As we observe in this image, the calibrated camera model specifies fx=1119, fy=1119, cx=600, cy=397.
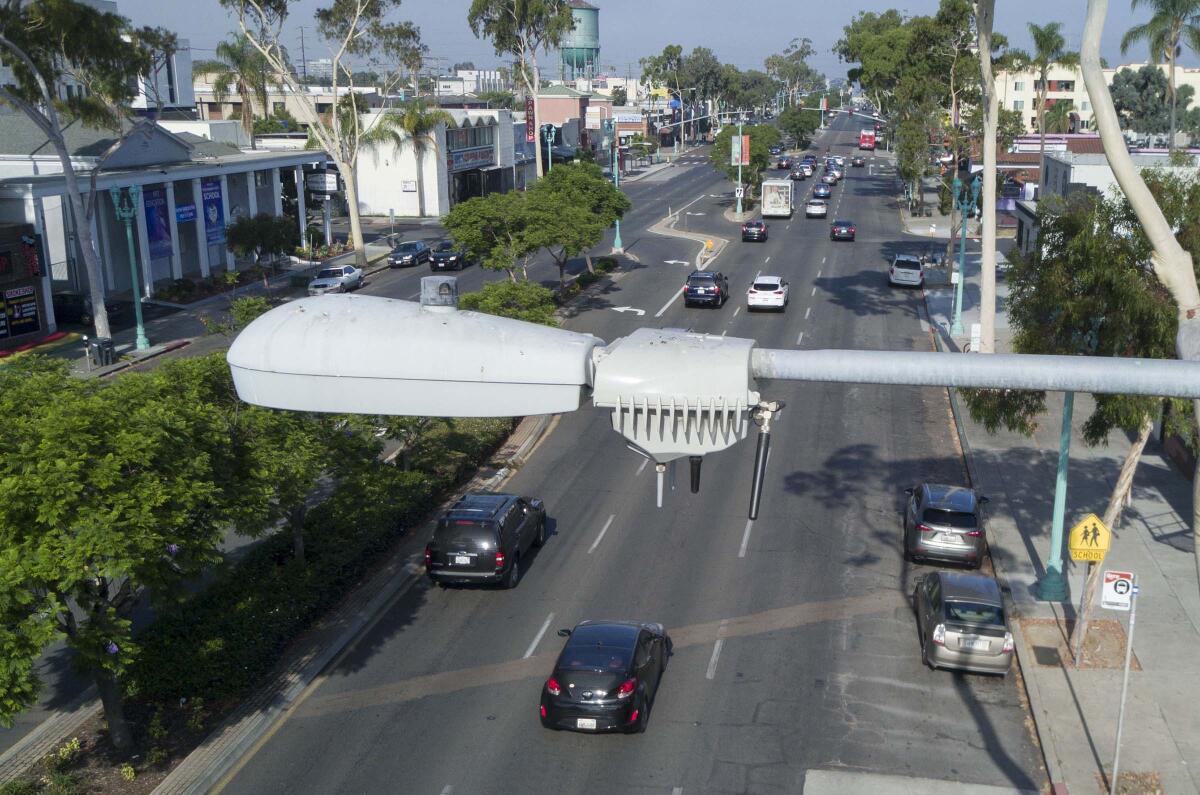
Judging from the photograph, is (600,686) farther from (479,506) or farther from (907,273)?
(907,273)

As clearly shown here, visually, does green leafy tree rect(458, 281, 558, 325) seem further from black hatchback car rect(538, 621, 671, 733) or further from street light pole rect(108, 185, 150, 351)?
black hatchback car rect(538, 621, 671, 733)

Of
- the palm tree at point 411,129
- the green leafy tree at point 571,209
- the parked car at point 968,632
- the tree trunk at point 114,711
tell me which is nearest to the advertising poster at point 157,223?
the green leafy tree at point 571,209

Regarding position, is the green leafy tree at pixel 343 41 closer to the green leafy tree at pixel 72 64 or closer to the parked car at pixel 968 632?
the green leafy tree at pixel 72 64

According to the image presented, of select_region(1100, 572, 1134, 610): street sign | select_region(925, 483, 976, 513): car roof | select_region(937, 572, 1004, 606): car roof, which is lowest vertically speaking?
select_region(937, 572, 1004, 606): car roof

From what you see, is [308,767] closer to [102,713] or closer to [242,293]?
[102,713]

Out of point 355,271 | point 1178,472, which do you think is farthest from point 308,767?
point 355,271

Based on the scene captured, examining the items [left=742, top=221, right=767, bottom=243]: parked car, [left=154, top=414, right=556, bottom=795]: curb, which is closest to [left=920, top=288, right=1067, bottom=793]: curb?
[left=154, top=414, right=556, bottom=795]: curb

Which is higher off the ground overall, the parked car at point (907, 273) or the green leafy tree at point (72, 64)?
the green leafy tree at point (72, 64)

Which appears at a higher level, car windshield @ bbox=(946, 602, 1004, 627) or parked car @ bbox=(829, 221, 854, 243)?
parked car @ bbox=(829, 221, 854, 243)
